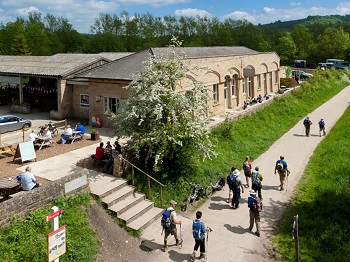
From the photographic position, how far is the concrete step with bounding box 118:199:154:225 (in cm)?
1234

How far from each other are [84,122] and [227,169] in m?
11.7

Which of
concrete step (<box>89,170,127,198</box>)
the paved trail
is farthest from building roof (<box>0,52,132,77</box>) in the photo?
the paved trail

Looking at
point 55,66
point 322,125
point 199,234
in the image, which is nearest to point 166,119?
point 199,234

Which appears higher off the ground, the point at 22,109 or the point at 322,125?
the point at 22,109

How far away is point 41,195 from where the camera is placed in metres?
11.0

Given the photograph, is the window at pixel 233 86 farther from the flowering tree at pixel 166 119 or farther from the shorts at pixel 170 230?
the shorts at pixel 170 230

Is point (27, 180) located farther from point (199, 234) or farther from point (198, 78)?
point (198, 78)

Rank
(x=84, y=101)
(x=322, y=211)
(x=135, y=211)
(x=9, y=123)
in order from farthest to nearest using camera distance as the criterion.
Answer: (x=84, y=101)
(x=9, y=123)
(x=322, y=211)
(x=135, y=211)

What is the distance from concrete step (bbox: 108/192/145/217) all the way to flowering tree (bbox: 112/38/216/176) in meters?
1.44

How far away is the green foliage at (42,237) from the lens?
31.0ft

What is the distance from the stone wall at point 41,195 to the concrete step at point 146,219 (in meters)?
2.11

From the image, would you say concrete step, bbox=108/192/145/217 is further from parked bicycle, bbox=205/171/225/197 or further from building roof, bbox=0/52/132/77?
building roof, bbox=0/52/132/77

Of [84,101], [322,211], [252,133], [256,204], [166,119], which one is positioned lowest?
[322,211]

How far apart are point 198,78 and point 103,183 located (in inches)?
489
